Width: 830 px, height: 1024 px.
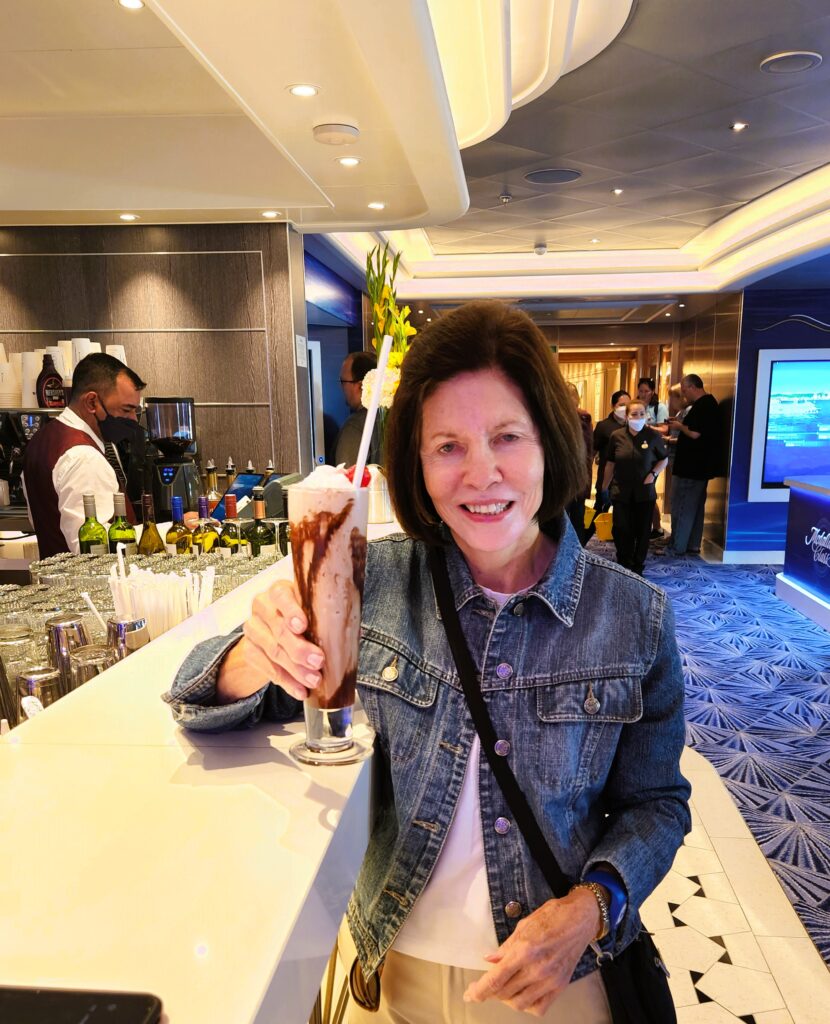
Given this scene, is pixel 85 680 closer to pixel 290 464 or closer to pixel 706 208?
pixel 290 464

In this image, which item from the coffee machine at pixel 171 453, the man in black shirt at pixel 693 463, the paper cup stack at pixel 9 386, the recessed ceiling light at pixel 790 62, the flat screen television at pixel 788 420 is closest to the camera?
the recessed ceiling light at pixel 790 62

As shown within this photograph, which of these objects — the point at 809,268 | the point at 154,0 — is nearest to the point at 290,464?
the point at 154,0

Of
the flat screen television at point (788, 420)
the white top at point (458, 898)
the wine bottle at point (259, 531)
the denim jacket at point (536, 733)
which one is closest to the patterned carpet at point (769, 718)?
the flat screen television at point (788, 420)

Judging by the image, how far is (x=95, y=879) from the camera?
0.62 m

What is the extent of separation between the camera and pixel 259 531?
239cm

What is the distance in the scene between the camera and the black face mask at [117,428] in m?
3.61

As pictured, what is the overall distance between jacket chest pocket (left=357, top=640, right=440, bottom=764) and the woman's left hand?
270 millimetres

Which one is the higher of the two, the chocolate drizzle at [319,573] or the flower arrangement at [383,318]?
the flower arrangement at [383,318]

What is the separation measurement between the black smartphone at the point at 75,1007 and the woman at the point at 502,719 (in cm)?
48

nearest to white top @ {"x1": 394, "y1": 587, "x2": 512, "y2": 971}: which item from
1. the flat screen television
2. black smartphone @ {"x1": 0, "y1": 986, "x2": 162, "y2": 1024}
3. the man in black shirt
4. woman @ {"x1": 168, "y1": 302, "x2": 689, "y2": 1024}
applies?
woman @ {"x1": 168, "y1": 302, "x2": 689, "y2": 1024}

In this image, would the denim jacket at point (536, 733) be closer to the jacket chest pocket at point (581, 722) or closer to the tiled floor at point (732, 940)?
the jacket chest pocket at point (581, 722)

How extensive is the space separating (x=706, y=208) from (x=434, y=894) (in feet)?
22.2

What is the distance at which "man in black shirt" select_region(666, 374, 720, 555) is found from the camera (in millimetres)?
8172

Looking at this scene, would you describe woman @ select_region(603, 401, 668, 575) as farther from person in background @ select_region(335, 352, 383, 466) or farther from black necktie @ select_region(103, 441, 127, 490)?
black necktie @ select_region(103, 441, 127, 490)
